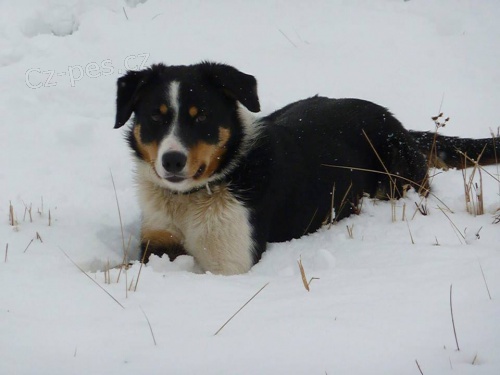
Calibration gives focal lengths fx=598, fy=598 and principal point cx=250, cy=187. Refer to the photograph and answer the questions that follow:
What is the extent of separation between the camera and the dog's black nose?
3828mm

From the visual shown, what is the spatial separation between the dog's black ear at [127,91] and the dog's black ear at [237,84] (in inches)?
18.6

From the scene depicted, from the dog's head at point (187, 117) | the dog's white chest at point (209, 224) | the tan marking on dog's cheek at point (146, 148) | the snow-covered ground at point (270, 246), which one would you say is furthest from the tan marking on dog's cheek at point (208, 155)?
the snow-covered ground at point (270, 246)

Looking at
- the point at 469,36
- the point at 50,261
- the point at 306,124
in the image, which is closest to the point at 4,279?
the point at 50,261

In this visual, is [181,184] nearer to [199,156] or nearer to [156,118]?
[199,156]

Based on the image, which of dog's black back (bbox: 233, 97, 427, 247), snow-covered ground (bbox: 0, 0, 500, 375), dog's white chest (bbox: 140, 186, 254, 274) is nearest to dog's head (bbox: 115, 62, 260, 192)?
dog's white chest (bbox: 140, 186, 254, 274)

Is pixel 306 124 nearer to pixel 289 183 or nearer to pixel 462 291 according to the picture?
pixel 289 183

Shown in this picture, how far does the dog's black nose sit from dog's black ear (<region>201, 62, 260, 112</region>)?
0.63 meters

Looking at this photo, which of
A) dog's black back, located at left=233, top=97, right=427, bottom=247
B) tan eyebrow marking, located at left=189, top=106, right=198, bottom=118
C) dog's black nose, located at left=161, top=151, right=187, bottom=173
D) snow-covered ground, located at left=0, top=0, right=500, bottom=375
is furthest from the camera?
dog's black back, located at left=233, top=97, right=427, bottom=247

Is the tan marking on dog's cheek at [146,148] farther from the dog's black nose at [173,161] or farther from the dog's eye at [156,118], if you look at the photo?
the dog's black nose at [173,161]

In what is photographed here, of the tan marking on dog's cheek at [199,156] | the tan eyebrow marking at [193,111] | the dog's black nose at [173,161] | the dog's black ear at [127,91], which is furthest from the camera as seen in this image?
the dog's black ear at [127,91]

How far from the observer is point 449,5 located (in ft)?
30.1

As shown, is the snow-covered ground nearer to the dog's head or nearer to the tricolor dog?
the tricolor dog

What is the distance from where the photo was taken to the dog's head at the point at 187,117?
12.9ft

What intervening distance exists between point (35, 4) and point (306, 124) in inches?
207
